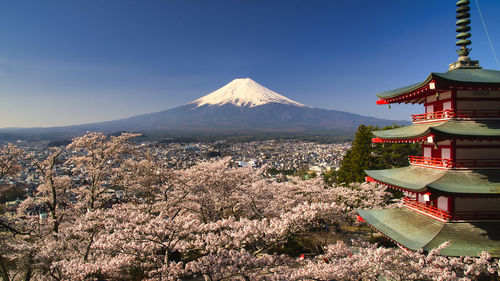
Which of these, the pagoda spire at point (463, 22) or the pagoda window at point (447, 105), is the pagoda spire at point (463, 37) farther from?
the pagoda window at point (447, 105)

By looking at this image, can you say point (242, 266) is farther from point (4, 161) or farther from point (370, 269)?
point (4, 161)

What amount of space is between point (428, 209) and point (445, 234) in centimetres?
113

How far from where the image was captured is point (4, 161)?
9594 mm

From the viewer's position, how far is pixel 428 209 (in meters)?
7.88

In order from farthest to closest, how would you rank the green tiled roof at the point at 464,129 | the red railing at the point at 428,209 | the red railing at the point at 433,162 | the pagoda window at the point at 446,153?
the pagoda window at the point at 446,153 → the red railing at the point at 433,162 → the red railing at the point at 428,209 → the green tiled roof at the point at 464,129

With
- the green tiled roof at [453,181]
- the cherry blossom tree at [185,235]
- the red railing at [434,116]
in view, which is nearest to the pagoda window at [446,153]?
the green tiled roof at [453,181]

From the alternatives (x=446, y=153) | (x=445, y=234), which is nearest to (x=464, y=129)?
(x=446, y=153)

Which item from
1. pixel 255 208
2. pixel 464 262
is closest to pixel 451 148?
pixel 464 262

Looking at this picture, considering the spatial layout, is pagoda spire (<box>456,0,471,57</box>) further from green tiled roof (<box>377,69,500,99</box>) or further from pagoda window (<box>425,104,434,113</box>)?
pagoda window (<box>425,104,434,113</box>)

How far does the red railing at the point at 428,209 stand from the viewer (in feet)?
23.8

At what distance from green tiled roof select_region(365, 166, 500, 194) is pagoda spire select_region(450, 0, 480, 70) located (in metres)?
3.55

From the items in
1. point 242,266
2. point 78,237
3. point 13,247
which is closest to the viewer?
point 242,266

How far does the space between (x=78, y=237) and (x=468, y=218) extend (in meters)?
12.8

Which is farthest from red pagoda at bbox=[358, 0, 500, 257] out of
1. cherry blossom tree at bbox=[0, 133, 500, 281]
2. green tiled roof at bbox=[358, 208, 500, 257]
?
cherry blossom tree at bbox=[0, 133, 500, 281]
